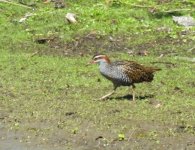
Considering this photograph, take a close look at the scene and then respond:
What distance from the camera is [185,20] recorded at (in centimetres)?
1753

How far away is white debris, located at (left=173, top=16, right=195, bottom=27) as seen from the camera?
17.4 metres

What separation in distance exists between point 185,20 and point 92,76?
5096 millimetres

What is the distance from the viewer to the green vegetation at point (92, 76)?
963 centimetres

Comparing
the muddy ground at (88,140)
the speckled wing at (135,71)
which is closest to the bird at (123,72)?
the speckled wing at (135,71)

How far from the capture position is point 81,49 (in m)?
15.5

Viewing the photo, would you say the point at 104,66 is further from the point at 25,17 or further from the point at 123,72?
the point at 25,17

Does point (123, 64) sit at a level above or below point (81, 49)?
above

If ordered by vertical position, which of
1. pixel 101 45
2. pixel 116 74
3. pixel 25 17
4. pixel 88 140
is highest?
pixel 116 74

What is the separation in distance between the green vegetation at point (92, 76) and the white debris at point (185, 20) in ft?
0.75

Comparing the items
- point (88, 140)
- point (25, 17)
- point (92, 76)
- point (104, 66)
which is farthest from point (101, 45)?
point (88, 140)

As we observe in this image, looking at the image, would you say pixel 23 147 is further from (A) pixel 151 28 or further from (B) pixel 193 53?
(A) pixel 151 28

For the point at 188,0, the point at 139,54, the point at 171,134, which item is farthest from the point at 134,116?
→ the point at 188,0

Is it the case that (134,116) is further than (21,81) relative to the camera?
No

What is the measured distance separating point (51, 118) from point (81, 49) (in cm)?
530
